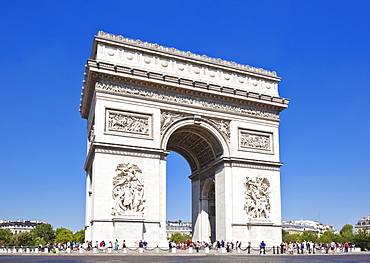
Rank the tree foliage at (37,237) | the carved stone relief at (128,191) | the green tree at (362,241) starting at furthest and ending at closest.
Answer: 1. the tree foliage at (37,237)
2. the green tree at (362,241)
3. the carved stone relief at (128,191)

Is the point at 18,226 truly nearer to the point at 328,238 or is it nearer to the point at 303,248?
the point at 328,238

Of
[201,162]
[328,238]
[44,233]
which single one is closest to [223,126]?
[201,162]

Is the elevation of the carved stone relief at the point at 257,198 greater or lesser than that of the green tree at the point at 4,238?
greater

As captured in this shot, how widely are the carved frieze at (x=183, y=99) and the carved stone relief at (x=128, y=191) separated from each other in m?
5.11

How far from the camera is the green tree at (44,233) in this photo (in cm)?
9329

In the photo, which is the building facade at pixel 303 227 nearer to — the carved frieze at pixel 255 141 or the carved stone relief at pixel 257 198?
the carved frieze at pixel 255 141

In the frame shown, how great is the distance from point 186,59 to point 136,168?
9282 mm

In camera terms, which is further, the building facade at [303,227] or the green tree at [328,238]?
the building facade at [303,227]

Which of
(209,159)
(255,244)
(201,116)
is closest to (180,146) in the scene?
(209,159)

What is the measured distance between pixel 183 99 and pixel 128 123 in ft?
15.4

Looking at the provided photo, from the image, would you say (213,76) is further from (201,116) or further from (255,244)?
(255,244)

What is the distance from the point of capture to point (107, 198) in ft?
93.8

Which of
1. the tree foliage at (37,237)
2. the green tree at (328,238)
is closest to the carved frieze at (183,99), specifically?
the tree foliage at (37,237)

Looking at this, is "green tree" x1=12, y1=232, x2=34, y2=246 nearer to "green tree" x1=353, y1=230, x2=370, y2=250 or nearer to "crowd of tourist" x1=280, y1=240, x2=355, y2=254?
"green tree" x1=353, y1=230, x2=370, y2=250
